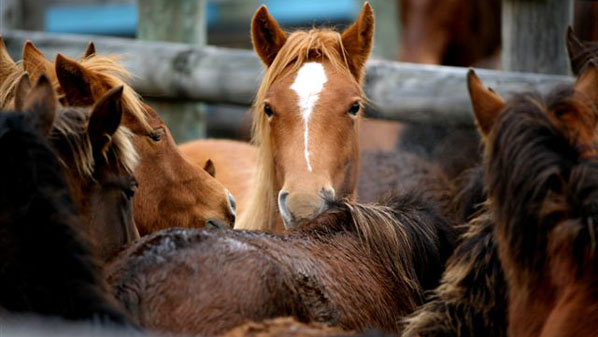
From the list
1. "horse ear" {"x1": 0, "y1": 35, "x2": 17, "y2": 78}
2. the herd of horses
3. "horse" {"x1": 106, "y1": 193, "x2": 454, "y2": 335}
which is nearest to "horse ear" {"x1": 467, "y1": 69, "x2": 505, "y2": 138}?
the herd of horses

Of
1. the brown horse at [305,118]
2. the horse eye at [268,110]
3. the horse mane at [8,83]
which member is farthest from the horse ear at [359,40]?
the horse mane at [8,83]

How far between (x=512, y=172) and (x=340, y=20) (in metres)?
11.9

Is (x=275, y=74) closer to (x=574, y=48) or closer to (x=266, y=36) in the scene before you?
(x=266, y=36)

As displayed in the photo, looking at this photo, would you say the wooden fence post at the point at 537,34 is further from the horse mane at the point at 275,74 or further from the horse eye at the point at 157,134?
the horse eye at the point at 157,134

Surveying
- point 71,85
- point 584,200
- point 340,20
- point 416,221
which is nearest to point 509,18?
point 416,221

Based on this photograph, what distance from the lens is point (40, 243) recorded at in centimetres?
242

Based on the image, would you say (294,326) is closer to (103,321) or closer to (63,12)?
(103,321)

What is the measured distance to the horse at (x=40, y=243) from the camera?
2.36m

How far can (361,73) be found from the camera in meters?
4.58

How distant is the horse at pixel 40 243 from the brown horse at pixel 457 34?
6.33 meters

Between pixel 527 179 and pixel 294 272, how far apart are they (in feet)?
2.65

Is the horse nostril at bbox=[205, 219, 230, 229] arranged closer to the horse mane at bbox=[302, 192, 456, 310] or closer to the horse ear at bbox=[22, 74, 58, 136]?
the horse mane at bbox=[302, 192, 456, 310]

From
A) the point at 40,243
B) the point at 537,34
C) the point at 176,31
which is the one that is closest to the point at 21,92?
the point at 40,243

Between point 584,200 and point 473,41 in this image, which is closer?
point 584,200
